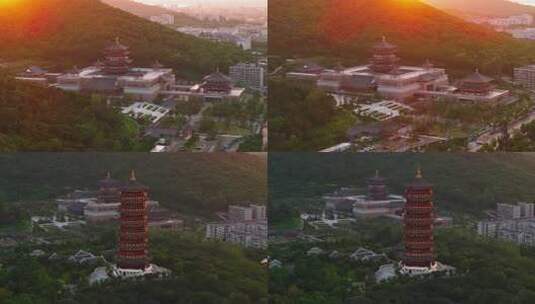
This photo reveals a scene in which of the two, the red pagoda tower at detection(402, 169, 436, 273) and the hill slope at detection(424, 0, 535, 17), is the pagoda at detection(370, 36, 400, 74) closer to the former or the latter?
the hill slope at detection(424, 0, 535, 17)

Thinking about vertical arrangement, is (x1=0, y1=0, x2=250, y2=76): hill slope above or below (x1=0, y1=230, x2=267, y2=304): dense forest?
above

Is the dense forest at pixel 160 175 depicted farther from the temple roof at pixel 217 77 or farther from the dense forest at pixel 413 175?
the temple roof at pixel 217 77

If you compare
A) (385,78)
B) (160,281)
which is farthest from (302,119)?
(160,281)

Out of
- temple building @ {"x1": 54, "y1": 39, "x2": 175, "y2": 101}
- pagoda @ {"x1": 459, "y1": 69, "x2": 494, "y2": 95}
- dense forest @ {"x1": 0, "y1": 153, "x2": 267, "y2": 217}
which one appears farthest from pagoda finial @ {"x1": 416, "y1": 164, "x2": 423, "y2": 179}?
temple building @ {"x1": 54, "y1": 39, "x2": 175, "y2": 101}

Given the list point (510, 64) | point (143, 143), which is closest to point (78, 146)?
point (143, 143)

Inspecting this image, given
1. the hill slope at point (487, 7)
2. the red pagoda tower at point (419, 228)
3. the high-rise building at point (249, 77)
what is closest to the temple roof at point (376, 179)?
the red pagoda tower at point (419, 228)

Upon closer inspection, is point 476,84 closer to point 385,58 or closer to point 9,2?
point 385,58

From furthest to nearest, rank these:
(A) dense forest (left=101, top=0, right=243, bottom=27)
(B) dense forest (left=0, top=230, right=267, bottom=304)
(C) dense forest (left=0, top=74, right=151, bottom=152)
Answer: (A) dense forest (left=101, top=0, right=243, bottom=27) → (C) dense forest (left=0, top=74, right=151, bottom=152) → (B) dense forest (left=0, top=230, right=267, bottom=304)
